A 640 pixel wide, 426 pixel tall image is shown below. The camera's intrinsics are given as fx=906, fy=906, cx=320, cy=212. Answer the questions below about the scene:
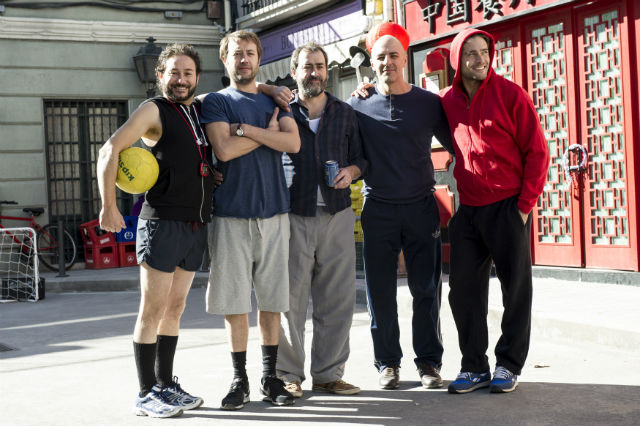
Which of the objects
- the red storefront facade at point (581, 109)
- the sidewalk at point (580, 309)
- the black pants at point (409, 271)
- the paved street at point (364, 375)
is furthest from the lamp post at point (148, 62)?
the black pants at point (409, 271)

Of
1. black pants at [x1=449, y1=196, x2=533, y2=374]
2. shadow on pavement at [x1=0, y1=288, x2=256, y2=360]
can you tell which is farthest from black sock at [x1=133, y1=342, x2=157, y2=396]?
shadow on pavement at [x1=0, y1=288, x2=256, y2=360]

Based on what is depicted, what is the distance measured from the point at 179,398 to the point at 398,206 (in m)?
1.77

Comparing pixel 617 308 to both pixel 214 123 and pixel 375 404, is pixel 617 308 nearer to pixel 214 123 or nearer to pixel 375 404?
pixel 375 404

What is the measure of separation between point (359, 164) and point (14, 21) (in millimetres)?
11218

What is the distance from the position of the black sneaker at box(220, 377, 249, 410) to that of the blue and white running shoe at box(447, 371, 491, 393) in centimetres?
119

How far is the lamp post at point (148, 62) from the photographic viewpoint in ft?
50.9

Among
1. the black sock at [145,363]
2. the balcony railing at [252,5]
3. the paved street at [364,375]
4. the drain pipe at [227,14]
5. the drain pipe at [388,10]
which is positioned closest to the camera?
the paved street at [364,375]

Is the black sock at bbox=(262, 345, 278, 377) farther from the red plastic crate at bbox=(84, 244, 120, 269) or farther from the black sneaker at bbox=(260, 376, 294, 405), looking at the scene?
the red plastic crate at bbox=(84, 244, 120, 269)

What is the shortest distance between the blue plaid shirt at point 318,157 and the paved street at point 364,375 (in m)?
1.15

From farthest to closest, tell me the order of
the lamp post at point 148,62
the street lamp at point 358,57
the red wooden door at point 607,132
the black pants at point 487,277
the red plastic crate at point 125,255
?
the lamp post at point 148,62, the red plastic crate at point 125,255, the street lamp at point 358,57, the red wooden door at point 607,132, the black pants at point 487,277

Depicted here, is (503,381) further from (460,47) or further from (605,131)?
(605,131)

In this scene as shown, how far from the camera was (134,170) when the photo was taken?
4766 millimetres

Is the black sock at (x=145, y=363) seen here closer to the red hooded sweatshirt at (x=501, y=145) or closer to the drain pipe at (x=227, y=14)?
the red hooded sweatshirt at (x=501, y=145)

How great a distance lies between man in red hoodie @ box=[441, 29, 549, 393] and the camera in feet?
17.2
